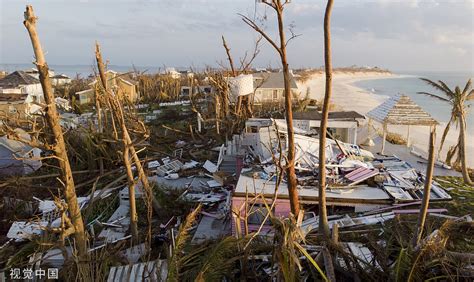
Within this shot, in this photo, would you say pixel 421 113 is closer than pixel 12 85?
Yes

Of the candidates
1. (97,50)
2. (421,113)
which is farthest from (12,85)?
(421,113)

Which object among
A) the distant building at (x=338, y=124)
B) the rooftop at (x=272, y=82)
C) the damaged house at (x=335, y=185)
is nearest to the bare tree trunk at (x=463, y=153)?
the damaged house at (x=335, y=185)

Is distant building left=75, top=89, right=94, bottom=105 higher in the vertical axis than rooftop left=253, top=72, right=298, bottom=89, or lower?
lower

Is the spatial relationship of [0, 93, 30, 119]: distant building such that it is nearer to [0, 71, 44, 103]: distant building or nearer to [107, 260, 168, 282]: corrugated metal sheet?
[0, 71, 44, 103]: distant building

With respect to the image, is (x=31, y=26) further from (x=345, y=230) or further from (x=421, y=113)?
(x=421, y=113)

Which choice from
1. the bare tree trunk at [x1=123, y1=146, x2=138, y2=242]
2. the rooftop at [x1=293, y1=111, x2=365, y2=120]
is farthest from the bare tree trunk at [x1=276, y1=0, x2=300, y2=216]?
the rooftop at [x1=293, y1=111, x2=365, y2=120]

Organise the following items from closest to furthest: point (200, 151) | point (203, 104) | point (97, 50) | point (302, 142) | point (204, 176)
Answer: point (97, 50) → point (302, 142) → point (204, 176) → point (200, 151) → point (203, 104)

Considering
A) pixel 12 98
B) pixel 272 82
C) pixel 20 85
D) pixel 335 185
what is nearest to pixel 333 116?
pixel 335 185
